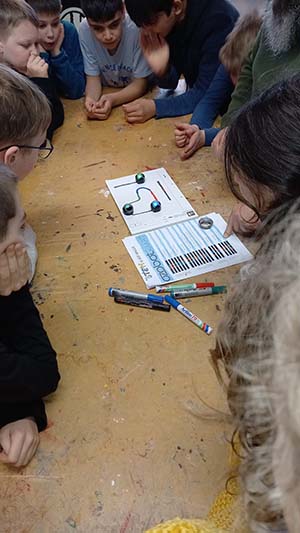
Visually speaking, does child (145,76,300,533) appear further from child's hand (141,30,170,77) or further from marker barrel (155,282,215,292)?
child's hand (141,30,170,77)

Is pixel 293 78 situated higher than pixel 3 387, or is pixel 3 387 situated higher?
pixel 293 78

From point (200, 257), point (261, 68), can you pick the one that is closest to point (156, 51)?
point (261, 68)

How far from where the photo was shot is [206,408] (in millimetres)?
728

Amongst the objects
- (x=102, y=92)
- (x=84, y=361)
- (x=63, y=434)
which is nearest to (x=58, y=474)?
(x=63, y=434)

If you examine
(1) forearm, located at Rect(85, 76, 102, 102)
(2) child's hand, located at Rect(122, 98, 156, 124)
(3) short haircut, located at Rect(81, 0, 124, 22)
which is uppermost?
(3) short haircut, located at Rect(81, 0, 124, 22)

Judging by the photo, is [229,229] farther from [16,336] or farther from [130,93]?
[130,93]

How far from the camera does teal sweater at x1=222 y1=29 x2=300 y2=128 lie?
3.32 ft

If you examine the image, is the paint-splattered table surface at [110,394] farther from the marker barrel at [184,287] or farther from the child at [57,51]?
the child at [57,51]

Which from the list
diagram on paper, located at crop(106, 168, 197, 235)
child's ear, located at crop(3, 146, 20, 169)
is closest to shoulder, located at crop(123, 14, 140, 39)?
diagram on paper, located at crop(106, 168, 197, 235)

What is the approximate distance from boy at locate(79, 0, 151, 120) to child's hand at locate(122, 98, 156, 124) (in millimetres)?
78

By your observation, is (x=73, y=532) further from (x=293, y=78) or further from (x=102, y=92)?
(x=102, y=92)

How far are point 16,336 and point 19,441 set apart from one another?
19 centimetres

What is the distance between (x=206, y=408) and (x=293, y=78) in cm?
55

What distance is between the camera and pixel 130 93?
1504 millimetres
